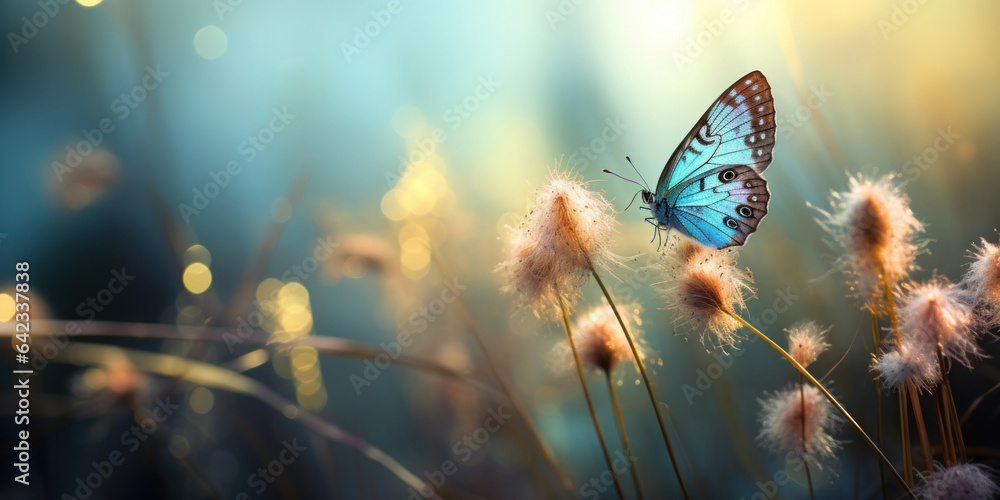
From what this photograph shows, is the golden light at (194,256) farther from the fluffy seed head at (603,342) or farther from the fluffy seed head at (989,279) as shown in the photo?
the fluffy seed head at (989,279)

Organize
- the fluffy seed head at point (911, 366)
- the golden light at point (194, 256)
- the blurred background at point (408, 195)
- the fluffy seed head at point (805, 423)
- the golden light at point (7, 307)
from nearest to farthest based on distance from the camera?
the fluffy seed head at point (911, 366), the fluffy seed head at point (805, 423), the golden light at point (7, 307), the blurred background at point (408, 195), the golden light at point (194, 256)

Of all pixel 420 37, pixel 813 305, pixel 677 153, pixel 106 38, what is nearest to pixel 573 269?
pixel 677 153

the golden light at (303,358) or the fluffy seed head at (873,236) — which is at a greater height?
the golden light at (303,358)

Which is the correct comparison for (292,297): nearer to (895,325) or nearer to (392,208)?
(392,208)

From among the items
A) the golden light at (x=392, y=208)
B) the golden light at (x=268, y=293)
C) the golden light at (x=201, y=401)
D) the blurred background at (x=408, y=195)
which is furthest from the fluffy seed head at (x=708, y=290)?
the golden light at (x=201, y=401)

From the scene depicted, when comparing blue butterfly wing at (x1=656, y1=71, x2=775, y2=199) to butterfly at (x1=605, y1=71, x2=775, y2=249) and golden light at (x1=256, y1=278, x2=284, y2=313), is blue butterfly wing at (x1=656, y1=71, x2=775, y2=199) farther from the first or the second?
golden light at (x1=256, y1=278, x2=284, y2=313)

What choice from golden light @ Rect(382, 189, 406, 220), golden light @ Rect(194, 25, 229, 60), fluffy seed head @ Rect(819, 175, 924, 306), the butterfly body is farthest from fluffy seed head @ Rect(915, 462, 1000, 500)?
golden light @ Rect(194, 25, 229, 60)

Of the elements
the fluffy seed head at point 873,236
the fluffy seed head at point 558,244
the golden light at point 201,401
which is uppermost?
the golden light at point 201,401
